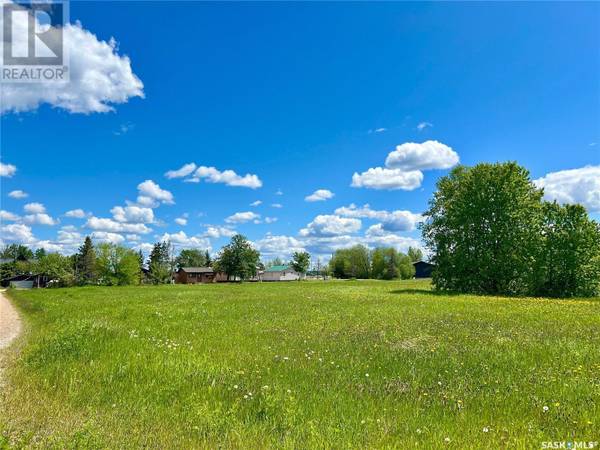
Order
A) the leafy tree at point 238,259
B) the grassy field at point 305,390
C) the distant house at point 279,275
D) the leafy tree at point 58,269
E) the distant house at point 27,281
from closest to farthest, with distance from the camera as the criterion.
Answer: the grassy field at point 305,390 < the leafy tree at point 58,269 < the distant house at point 27,281 < the leafy tree at point 238,259 < the distant house at point 279,275

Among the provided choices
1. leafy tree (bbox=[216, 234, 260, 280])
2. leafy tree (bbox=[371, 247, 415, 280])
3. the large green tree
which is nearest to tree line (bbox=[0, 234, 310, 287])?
leafy tree (bbox=[216, 234, 260, 280])

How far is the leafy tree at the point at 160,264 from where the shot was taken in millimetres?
117312

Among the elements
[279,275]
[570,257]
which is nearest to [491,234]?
[570,257]

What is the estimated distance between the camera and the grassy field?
17.0 feet

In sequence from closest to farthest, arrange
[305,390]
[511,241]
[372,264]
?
[305,390], [511,241], [372,264]

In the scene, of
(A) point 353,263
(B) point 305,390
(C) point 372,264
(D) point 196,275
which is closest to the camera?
(B) point 305,390

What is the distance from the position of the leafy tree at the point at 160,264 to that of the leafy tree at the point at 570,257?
10782 centimetres

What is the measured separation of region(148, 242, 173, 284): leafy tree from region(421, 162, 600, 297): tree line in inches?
3833

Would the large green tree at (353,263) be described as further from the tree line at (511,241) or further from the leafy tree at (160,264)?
the tree line at (511,241)

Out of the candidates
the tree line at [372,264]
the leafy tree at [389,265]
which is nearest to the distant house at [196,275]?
the tree line at [372,264]

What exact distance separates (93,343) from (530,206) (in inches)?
1696

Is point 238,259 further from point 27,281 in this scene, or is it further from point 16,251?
point 16,251

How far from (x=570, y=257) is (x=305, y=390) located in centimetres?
4014

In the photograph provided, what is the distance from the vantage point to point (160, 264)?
12675cm
